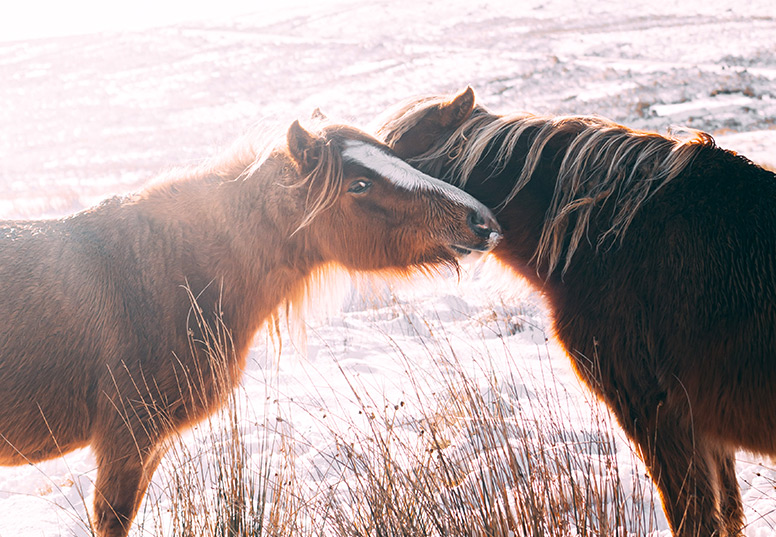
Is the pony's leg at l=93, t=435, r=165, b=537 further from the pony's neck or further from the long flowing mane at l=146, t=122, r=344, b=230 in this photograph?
the long flowing mane at l=146, t=122, r=344, b=230

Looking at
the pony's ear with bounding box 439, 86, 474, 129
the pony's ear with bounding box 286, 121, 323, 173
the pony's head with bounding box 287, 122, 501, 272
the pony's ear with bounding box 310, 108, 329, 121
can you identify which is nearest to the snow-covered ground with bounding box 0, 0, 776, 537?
the pony's ear with bounding box 310, 108, 329, 121

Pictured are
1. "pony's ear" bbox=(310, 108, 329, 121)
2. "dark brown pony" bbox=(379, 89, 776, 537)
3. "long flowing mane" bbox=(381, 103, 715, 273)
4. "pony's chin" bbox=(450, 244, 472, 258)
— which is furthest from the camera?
"pony's ear" bbox=(310, 108, 329, 121)

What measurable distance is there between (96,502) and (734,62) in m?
25.7

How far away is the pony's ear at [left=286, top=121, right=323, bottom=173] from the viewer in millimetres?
2762

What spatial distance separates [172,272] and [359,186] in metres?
1.07

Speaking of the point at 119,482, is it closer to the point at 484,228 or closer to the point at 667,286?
the point at 484,228

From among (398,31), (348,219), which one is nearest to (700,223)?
(348,219)

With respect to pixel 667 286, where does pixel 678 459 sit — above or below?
below

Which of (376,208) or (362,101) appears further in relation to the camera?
(362,101)

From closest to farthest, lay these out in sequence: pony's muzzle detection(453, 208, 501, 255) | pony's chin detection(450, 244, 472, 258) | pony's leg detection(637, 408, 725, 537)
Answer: pony's leg detection(637, 408, 725, 537) < pony's muzzle detection(453, 208, 501, 255) < pony's chin detection(450, 244, 472, 258)

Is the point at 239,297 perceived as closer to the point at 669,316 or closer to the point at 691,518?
the point at 669,316

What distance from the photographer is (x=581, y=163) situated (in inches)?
99.0

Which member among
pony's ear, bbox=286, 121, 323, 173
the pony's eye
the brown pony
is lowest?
the brown pony

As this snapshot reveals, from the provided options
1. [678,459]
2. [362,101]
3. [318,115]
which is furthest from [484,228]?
[362,101]
